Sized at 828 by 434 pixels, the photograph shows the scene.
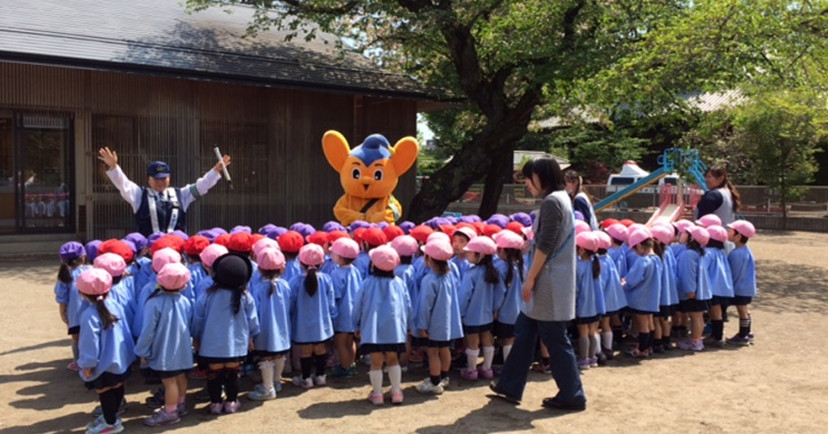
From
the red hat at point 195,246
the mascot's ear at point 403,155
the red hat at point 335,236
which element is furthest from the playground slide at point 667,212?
the red hat at point 195,246

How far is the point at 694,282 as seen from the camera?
7.14 m

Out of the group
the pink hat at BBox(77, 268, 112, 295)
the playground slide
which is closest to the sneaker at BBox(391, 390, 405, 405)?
the pink hat at BBox(77, 268, 112, 295)

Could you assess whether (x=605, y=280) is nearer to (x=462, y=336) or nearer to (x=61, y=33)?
(x=462, y=336)

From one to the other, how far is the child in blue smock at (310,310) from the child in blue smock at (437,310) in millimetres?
756

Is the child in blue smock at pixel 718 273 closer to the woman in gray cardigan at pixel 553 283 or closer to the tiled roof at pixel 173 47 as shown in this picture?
the woman in gray cardigan at pixel 553 283

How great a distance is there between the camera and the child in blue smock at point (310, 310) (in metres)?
5.75

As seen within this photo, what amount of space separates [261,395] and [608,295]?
10.8 ft

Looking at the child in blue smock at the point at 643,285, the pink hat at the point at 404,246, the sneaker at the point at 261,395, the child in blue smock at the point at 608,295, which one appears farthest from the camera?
the child in blue smock at the point at 643,285

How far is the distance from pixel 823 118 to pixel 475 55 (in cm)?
1190

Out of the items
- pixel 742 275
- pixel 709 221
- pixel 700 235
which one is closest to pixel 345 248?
pixel 700 235

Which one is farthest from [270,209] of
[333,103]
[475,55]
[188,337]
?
[188,337]

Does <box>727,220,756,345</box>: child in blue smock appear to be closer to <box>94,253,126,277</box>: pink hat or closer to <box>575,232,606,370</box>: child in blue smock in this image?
<box>575,232,606,370</box>: child in blue smock

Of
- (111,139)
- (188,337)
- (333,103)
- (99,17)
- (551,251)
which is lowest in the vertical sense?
(188,337)

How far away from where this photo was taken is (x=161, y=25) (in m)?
15.9
